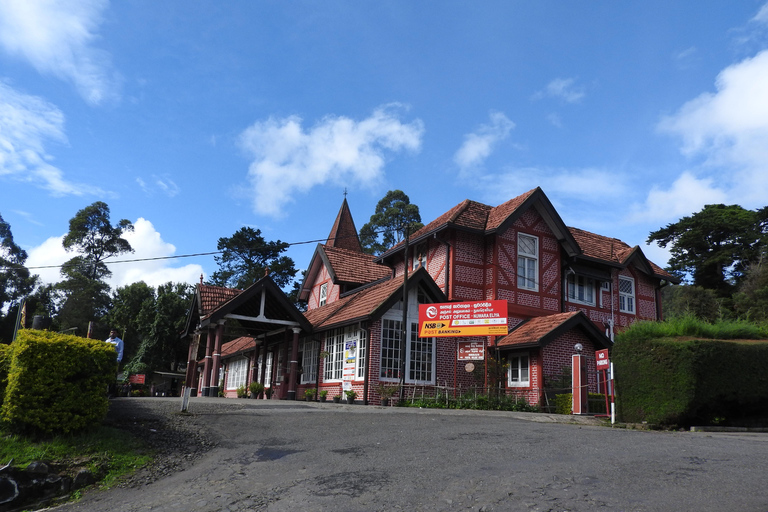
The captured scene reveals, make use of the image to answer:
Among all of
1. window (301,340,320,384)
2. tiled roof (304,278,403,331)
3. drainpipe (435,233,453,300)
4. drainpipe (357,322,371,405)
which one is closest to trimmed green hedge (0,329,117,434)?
tiled roof (304,278,403,331)

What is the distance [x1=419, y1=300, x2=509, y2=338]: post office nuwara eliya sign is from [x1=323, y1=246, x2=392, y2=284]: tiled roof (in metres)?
7.84

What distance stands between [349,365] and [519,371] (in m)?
6.00

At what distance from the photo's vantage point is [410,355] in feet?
67.4

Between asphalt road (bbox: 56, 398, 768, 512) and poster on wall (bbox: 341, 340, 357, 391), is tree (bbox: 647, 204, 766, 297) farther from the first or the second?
asphalt road (bbox: 56, 398, 768, 512)

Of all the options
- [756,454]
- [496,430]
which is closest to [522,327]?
[496,430]

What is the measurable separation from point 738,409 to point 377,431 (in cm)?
820

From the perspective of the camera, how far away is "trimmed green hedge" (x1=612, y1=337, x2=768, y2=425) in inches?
481

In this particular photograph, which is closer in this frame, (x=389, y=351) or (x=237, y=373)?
(x=389, y=351)

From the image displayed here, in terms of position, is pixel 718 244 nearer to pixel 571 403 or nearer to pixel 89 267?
pixel 571 403

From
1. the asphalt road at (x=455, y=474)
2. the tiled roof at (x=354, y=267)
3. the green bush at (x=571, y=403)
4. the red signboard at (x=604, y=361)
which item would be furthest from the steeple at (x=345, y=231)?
the asphalt road at (x=455, y=474)

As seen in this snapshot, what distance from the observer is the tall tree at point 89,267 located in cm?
4934

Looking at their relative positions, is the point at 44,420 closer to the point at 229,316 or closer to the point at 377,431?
the point at 377,431

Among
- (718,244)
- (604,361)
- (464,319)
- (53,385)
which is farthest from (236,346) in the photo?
(718,244)

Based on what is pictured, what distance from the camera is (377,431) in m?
10.3
